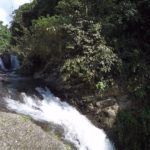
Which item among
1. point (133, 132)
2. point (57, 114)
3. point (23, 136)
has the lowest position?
point (133, 132)

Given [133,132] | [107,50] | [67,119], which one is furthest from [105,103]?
[107,50]

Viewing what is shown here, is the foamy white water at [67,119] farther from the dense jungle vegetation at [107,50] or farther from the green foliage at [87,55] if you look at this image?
the green foliage at [87,55]

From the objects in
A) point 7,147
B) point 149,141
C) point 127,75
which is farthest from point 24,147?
point 127,75

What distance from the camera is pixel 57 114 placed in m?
15.1

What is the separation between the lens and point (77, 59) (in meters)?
16.5

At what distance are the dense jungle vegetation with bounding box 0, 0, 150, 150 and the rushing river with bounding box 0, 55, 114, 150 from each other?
35.8 inches

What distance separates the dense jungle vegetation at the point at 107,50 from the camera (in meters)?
15.5

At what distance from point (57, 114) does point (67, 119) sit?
1.48ft

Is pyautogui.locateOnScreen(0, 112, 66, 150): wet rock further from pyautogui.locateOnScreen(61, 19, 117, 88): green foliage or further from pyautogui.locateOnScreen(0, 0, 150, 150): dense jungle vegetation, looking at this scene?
pyautogui.locateOnScreen(61, 19, 117, 88): green foliage

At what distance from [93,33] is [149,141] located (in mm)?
4767

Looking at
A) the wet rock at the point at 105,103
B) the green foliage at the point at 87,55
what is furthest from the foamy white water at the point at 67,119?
the green foliage at the point at 87,55

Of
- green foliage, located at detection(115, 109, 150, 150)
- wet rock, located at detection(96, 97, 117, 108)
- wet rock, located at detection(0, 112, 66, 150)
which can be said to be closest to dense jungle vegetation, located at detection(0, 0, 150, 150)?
green foliage, located at detection(115, 109, 150, 150)

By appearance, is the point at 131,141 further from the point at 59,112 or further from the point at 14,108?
the point at 14,108

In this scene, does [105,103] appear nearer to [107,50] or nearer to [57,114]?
[57,114]
